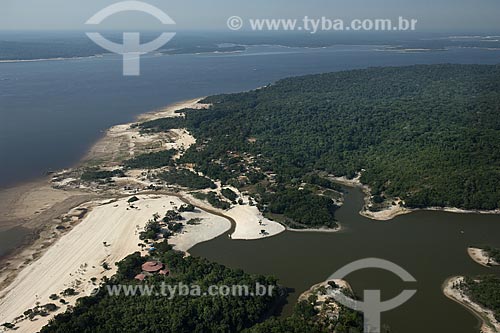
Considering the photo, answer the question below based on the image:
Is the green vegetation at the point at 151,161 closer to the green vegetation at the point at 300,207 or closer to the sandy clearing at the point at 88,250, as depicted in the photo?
the sandy clearing at the point at 88,250

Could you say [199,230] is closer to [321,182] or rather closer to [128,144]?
[321,182]

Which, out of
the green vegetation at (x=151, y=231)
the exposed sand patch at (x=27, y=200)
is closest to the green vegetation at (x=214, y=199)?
the green vegetation at (x=151, y=231)

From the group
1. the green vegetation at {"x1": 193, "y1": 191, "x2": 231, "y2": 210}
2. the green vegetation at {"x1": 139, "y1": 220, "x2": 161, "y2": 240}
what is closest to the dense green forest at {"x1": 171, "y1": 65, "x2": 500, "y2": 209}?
the green vegetation at {"x1": 193, "y1": 191, "x2": 231, "y2": 210}

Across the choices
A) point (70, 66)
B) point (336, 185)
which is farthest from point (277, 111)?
point (70, 66)

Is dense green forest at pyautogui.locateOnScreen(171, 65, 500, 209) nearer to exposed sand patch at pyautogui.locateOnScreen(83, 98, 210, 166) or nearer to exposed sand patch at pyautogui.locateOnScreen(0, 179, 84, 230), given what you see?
exposed sand patch at pyautogui.locateOnScreen(83, 98, 210, 166)

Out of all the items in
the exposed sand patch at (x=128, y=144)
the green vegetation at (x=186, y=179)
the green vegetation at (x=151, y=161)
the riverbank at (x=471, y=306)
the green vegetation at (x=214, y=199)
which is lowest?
the riverbank at (x=471, y=306)

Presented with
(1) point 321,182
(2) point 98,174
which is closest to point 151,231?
(2) point 98,174
